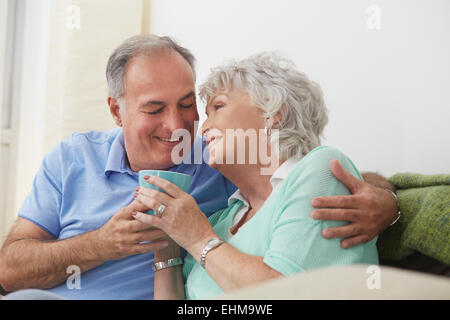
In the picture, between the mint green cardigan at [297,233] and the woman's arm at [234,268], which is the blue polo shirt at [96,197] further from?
the woman's arm at [234,268]

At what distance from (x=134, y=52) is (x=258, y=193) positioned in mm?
607

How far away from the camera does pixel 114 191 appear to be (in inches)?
51.8

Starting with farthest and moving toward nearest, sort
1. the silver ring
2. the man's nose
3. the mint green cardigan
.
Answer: the man's nose < the silver ring < the mint green cardigan

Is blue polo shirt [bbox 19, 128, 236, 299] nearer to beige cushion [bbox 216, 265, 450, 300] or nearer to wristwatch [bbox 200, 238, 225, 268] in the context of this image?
wristwatch [bbox 200, 238, 225, 268]

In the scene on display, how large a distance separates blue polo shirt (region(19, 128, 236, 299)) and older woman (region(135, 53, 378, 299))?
0.08 metres

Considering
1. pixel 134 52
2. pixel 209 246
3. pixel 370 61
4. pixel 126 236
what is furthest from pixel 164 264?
pixel 370 61

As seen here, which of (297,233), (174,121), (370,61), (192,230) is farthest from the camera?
(370,61)

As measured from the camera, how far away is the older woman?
87 cm

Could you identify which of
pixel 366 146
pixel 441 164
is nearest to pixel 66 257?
pixel 366 146

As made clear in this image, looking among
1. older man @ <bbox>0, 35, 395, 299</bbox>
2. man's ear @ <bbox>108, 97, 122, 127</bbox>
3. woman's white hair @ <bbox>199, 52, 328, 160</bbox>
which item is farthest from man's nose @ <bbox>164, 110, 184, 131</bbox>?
man's ear @ <bbox>108, 97, 122, 127</bbox>

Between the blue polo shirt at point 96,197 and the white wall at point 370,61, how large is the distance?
0.48m

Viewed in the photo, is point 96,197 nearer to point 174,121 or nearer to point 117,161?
point 117,161

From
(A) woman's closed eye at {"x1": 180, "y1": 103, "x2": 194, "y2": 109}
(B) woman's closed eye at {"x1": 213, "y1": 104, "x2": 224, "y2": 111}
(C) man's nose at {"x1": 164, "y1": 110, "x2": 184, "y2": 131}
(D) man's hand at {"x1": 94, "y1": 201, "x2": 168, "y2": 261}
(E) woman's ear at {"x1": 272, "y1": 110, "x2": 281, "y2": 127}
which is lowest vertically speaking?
(D) man's hand at {"x1": 94, "y1": 201, "x2": 168, "y2": 261}
